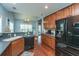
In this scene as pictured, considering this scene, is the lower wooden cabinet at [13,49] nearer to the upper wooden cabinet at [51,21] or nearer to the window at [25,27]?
the window at [25,27]

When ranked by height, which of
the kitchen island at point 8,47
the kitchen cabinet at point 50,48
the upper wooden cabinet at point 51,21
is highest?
the upper wooden cabinet at point 51,21

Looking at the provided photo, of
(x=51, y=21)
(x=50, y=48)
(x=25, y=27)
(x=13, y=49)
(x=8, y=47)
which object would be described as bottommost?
(x=50, y=48)

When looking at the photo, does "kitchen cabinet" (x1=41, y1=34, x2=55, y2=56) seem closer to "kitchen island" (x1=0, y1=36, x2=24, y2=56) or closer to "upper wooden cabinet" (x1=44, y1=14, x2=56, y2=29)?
"upper wooden cabinet" (x1=44, y1=14, x2=56, y2=29)

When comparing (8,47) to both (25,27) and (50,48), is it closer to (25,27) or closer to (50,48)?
(50,48)

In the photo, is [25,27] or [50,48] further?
[25,27]

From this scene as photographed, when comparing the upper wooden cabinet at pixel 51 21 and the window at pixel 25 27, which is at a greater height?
the upper wooden cabinet at pixel 51 21

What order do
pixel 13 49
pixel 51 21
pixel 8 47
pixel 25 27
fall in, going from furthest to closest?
pixel 25 27 → pixel 51 21 → pixel 13 49 → pixel 8 47

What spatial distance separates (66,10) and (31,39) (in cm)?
225

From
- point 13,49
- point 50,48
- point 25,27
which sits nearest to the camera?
point 13,49

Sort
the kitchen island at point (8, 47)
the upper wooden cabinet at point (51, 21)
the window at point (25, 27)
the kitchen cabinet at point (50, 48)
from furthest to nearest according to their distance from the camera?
the window at point (25, 27) < the upper wooden cabinet at point (51, 21) < the kitchen cabinet at point (50, 48) < the kitchen island at point (8, 47)

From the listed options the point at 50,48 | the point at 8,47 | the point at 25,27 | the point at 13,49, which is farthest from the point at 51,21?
the point at 8,47

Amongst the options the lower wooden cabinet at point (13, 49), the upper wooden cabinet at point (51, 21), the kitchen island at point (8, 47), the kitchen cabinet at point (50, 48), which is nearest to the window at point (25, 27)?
the upper wooden cabinet at point (51, 21)

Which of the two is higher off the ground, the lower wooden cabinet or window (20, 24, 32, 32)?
window (20, 24, 32, 32)

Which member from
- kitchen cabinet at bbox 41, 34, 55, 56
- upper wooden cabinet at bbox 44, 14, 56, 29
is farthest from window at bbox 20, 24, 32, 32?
kitchen cabinet at bbox 41, 34, 55, 56
